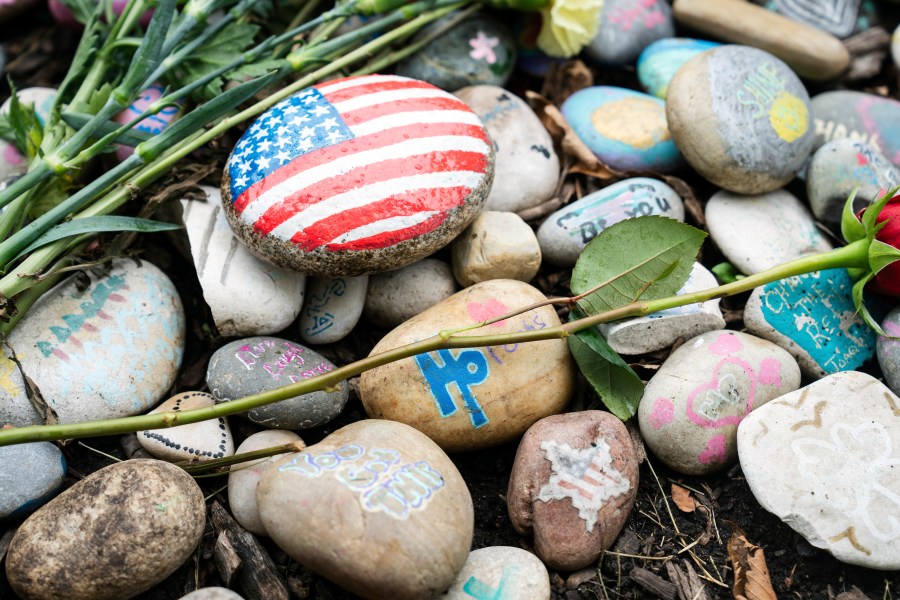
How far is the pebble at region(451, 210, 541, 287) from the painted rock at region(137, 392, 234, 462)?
2.34 ft

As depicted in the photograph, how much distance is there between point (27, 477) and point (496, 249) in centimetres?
117

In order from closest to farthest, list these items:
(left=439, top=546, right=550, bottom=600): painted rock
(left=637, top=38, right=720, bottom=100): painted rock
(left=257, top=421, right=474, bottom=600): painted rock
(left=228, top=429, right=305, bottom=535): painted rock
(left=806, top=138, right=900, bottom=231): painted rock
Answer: (left=257, top=421, right=474, bottom=600): painted rock, (left=439, top=546, right=550, bottom=600): painted rock, (left=228, top=429, right=305, bottom=535): painted rock, (left=806, top=138, right=900, bottom=231): painted rock, (left=637, top=38, right=720, bottom=100): painted rock

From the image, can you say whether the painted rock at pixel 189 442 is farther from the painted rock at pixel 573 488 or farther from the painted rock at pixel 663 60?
the painted rock at pixel 663 60

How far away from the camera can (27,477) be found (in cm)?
157

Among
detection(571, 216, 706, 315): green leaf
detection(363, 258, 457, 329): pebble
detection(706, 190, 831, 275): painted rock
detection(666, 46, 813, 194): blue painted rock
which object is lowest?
detection(363, 258, 457, 329): pebble

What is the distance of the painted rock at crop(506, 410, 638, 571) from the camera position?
5.12ft

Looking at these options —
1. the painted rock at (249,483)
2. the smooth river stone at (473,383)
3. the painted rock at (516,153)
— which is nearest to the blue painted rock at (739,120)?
the painted rock at (516,153)

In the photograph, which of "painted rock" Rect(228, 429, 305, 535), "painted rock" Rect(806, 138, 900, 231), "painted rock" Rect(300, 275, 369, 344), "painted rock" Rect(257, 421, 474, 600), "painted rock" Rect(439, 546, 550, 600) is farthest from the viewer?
"painted rock" Rect(806, 138, 900, 231)

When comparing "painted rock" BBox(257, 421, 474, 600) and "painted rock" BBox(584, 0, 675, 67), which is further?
"painted rock" BBox(584, 0, 675, 67)

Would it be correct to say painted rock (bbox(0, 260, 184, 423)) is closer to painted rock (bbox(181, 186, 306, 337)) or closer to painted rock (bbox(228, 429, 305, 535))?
painted rock (bbox(181, 186, 306, 337))

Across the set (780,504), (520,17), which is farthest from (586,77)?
(780,504)

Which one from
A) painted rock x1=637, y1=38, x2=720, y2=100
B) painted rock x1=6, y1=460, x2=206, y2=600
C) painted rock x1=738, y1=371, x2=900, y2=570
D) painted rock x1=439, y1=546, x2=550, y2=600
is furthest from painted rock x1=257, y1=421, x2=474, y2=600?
painted rock x1=637, y1=38, x2=720, y2=100

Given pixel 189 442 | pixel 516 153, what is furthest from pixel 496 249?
pixel 189 442

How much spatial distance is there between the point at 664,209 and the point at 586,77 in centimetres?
58
